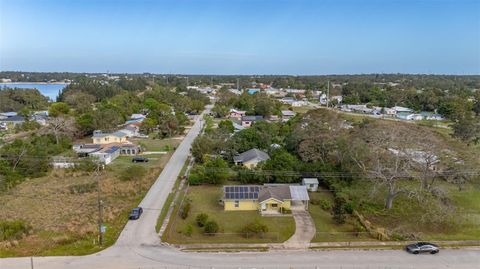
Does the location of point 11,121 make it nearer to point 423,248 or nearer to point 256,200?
point 256,200

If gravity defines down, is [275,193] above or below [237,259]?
above

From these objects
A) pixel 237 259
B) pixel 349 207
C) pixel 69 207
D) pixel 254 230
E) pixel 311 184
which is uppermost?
pixel 349 207

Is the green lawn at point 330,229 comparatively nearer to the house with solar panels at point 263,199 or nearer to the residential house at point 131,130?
the house with solar panels at point 263,199

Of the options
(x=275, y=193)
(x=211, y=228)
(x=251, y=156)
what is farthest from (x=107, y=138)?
(x=211, y=228)

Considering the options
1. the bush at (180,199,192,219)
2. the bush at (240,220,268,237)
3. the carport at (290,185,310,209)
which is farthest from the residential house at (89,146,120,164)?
the bush at (240,220,268,237)

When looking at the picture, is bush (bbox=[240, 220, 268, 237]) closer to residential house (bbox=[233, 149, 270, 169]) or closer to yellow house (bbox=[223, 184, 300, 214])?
yellow house (bbox=[223, 184, 300, 214])

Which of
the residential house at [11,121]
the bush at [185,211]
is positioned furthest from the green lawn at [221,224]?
the residential house at [11,121]

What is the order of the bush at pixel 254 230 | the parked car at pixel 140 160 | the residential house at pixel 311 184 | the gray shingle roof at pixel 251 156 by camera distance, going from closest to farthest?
the bush at pixel 254 230 → the residential house at pixel 311 184 → the gray shingle roof at pixel 251 156 → the parked car at pixel 140 160
